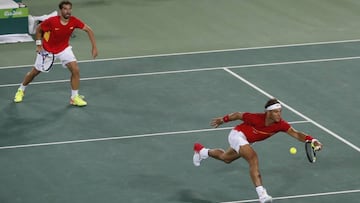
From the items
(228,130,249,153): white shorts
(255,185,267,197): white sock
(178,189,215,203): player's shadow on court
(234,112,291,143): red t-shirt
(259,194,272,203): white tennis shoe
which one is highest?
(234,112,291,143): red t-shirt

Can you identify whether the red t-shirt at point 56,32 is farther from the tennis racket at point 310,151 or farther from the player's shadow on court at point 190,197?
the tennis racket at point 310,151

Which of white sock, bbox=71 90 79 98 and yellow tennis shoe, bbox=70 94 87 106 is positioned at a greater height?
white sock, bbox=71 90 79 98

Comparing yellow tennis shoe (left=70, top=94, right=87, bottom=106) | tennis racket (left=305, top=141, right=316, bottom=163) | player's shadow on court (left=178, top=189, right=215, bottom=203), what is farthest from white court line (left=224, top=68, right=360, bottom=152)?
yellow tennis shoe (left=70, top=94, right=87, bottom=106)

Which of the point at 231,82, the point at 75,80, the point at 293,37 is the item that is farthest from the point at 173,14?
the point at 75,80

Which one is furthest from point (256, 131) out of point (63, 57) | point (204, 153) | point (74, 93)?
point (63, 57)

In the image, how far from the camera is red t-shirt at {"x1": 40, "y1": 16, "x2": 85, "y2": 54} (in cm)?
2067

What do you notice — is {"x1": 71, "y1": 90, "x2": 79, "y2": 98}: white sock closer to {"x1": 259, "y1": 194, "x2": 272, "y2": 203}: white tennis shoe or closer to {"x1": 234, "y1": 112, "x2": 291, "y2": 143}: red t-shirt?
{"x1": 234, "y1": 112, "x2": 291, "y2": 143}: red t-shirt

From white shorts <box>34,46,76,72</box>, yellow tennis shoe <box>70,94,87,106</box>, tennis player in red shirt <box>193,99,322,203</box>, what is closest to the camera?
tennis player in red shirt <box>193,99,322,203</box>

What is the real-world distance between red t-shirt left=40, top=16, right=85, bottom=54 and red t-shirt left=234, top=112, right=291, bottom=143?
571 cm

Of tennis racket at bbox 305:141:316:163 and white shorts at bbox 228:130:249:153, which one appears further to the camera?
white shorts at bbox 228:130:249:153

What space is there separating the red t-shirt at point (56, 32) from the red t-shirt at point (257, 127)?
5.71 m

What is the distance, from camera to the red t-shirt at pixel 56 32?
20.7 metres

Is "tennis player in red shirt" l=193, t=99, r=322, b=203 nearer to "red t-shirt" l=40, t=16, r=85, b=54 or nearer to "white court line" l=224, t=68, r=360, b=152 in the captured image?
"white court line" l=224, t=68, r=360, b=152

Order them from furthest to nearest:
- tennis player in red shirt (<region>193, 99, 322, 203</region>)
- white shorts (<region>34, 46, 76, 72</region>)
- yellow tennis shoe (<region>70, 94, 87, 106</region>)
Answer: yellow tennis shoe (<region>70, 94, 87, 106</region>) → white shorts (<region>34, 46, 76, 72</region>) → tennis player in red shirt (<region>193, 99, 322, 203</region>)
